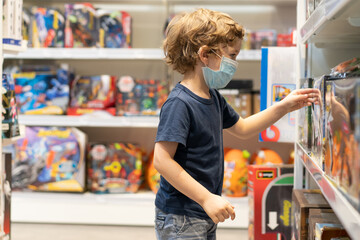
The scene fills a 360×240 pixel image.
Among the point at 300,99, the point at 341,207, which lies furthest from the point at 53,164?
the point at 341,207

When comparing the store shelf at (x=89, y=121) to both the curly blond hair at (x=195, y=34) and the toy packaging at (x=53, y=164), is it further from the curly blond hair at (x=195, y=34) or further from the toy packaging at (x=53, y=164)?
the curly blond hair at (x=195, y=34)

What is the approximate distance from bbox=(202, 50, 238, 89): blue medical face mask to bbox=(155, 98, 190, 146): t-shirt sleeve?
145 millimetres

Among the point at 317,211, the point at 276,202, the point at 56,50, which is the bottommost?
the point at 276,202

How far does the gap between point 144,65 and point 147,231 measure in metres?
1.25

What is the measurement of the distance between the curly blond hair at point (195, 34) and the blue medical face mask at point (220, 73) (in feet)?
0.16

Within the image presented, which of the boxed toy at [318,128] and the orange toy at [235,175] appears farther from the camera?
the orange toy at [235,175]

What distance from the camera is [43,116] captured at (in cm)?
314

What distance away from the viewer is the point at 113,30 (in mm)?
3188

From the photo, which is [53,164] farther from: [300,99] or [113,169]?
[300,99]

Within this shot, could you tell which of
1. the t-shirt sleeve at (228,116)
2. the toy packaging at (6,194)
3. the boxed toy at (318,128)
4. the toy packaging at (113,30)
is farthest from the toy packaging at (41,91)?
the boxed toy at (318,128)

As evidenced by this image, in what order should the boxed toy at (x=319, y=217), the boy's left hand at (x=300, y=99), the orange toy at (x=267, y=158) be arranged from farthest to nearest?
1. the orange toy at (x=267, y=158)
2. the boy's left hand at (x=300, y=99)
3. the boxed toy at (x=319, y=217)

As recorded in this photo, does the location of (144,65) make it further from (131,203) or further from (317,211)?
(317,211)

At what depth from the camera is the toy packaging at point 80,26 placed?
3154mm

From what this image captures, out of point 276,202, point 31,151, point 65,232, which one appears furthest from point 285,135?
point 31,151
